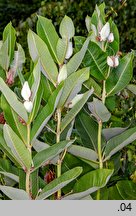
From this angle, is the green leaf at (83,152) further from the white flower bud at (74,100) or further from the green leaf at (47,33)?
the green leaf at (47,33)

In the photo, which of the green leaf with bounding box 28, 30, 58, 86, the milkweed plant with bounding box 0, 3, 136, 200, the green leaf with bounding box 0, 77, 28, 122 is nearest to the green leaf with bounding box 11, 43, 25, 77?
the milkweed plant with bounding box 0, 3, 136, 200

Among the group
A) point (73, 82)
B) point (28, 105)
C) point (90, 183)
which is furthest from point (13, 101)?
point (90, 183)

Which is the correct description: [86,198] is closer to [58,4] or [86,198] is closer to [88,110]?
[88,110]

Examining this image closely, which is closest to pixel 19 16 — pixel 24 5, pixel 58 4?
pixel 24 5

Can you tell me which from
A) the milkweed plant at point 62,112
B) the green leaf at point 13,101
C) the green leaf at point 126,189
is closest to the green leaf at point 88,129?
the milkweed plant at point 62,112

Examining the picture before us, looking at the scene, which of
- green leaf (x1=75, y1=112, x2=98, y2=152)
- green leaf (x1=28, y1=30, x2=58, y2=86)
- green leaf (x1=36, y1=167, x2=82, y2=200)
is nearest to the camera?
green leaf (x1=36, y1=167, x2=82, y2=200)

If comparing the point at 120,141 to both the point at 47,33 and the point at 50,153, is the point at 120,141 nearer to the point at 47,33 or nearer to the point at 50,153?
the point at 50,153

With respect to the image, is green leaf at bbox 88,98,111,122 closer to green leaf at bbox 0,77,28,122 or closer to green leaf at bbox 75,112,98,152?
green leaf at bbox 75,112,98,152
